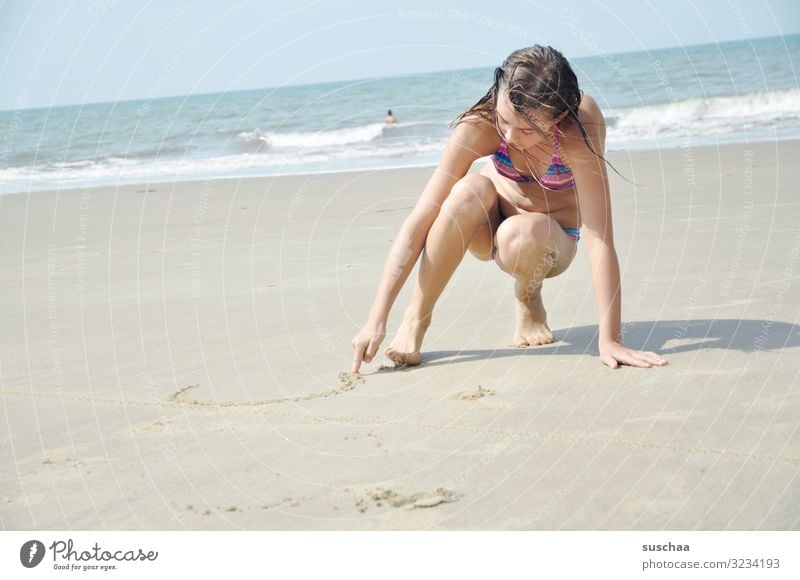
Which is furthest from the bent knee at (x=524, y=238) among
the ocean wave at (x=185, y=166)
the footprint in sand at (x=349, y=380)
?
the ocean wave at (x=185, y=166)

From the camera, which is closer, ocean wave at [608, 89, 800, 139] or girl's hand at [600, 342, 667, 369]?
girl's hand at [600, 342, 667, 369]

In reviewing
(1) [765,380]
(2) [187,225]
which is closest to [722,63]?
(2) [187,225]

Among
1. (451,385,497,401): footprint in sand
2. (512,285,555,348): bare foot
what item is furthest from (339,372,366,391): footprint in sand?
(512,285,555,348): bare foot

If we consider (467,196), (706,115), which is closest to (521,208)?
(467,196)

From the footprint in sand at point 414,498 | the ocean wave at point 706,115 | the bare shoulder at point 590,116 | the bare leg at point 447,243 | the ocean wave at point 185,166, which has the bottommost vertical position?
the ocean wave at point 185,166

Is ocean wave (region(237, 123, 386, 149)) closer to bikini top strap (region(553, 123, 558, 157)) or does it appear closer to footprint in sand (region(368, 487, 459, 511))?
bikini top strap (region(553, 123, 558, 157))

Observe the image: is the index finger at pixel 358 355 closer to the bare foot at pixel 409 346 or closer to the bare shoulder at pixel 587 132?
the bare foot at pixel 409 346

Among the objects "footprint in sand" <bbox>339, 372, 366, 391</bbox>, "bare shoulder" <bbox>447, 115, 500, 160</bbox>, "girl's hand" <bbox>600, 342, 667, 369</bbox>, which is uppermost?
"bare shoulder" <bbox>447, 115, 500, 160</bbox>

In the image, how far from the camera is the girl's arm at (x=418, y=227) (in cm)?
383

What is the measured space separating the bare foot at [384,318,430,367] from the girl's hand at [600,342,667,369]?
0.80 meters

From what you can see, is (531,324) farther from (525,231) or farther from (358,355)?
(358,355)

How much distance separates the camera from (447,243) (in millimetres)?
3902

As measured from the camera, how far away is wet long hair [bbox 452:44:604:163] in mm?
3482

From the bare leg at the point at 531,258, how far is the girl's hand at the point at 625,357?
488 mm
